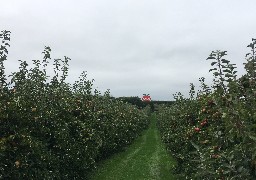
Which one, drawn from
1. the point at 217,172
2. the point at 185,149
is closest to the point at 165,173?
the point at 185,149

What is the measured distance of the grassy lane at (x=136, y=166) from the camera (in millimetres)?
12508

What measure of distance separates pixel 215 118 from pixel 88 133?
5399mm

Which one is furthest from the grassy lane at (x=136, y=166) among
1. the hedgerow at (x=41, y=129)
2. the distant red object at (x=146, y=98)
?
the distant red object at (x=146, y=98)

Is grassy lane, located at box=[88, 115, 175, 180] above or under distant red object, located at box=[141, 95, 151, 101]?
under

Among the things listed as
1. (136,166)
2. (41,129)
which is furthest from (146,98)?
(41,129)

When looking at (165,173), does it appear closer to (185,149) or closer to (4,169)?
(185,149)

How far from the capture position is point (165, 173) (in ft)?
42.7

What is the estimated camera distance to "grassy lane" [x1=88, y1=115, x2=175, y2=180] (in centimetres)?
1251

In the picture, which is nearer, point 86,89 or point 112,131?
point 86,89

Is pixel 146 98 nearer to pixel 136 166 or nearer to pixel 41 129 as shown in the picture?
pixel 136 166

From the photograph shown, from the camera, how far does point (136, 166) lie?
1491 cm

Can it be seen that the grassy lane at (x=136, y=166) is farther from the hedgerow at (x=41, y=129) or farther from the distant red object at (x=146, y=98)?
the distant red object at (x=146, y=98)

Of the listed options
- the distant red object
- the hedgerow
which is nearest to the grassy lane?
the hedgerow

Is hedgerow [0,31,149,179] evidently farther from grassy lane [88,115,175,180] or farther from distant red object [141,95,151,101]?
Answer: distant red object [141,95,151,101]
